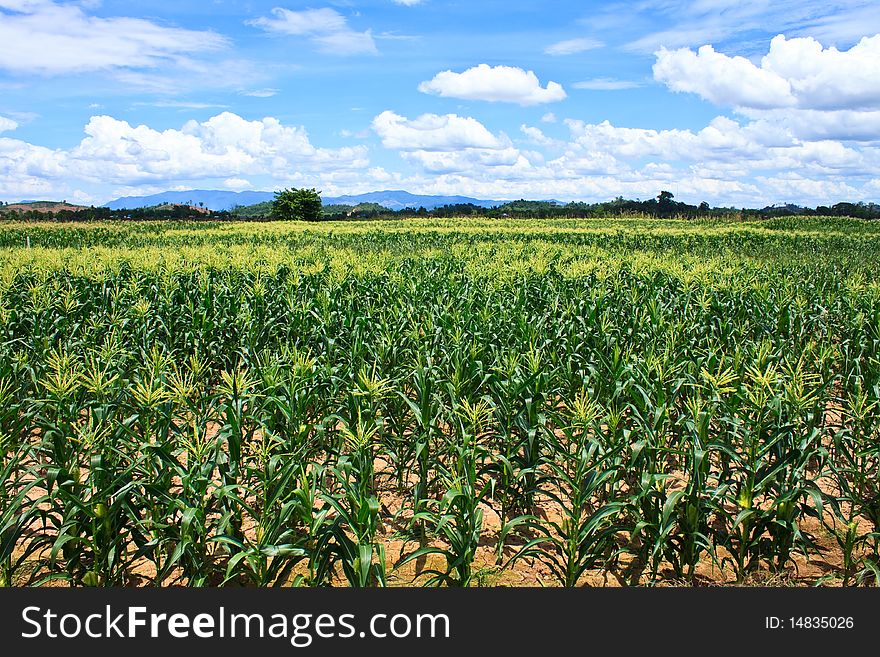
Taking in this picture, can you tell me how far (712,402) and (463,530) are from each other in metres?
2.63

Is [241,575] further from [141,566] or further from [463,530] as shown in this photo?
[463,530]

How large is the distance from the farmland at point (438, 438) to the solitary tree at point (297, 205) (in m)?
65.9

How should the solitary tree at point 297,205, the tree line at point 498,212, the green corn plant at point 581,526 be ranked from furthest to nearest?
1. the solitary tree at point 297,205
2. the tree line at point 498,212
3. the green corn plant at point 581,526

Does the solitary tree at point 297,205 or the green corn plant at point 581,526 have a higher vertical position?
the solitary tree at point 297,205

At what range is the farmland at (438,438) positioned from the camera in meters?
3.90

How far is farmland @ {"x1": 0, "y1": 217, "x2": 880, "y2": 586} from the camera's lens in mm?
3904

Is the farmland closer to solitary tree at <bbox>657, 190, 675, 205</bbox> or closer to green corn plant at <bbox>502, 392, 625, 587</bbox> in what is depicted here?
green corn plant at <bbox>502, 392, 625, 587</bbox>

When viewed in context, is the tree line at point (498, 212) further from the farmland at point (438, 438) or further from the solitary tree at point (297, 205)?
the farmland at point (438, 438)

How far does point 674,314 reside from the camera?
9719 mm

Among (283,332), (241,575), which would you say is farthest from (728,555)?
(283,332)

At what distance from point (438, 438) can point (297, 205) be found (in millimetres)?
73636

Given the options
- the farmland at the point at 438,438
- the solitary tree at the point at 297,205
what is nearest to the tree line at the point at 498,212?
the solitary tree at the point at 297,205

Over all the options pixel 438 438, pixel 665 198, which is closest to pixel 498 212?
pixel 665 198

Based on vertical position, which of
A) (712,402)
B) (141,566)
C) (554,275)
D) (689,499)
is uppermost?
(554,275)
